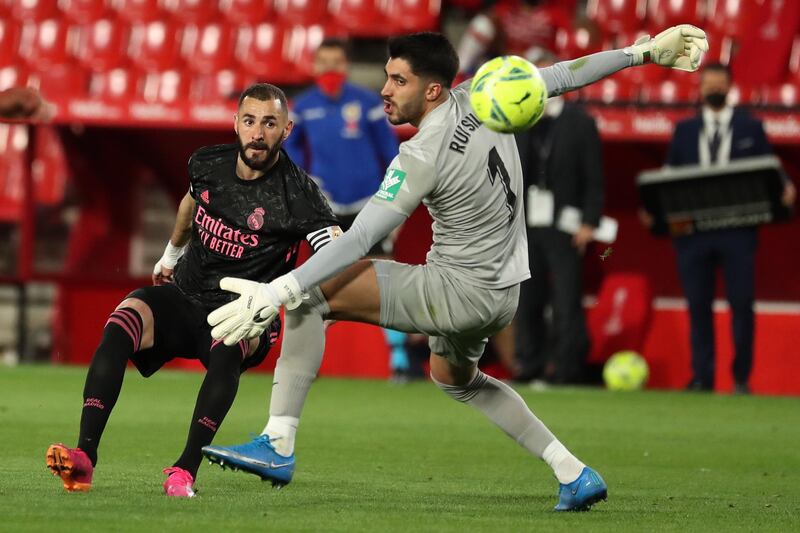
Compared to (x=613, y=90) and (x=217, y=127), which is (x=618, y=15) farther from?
(x=217, y=127)

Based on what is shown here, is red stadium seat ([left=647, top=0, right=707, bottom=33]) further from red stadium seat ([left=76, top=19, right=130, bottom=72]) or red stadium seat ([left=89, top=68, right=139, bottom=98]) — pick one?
red stadium seat ([left=76, top=19, right=130, bottom=72])

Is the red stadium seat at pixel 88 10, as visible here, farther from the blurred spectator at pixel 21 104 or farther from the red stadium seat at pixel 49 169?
the blurred spectator at pixel 21 104

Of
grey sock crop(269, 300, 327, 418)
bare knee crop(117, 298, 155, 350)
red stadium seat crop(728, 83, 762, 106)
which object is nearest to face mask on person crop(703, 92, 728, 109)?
red stadium seat crop(728, 83, 762, 106)

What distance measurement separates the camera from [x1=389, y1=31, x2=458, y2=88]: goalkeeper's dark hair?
5402 millimetres

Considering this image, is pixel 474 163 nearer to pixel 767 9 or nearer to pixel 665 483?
pixel 665 483

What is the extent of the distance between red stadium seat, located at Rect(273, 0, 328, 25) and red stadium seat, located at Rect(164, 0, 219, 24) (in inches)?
29.6

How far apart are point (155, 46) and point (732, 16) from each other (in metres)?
5.60

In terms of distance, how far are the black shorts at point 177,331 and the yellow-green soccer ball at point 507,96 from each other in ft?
4.04

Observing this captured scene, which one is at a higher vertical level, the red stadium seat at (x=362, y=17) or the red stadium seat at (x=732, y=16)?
the red stadium seat at (x=732, y=16)

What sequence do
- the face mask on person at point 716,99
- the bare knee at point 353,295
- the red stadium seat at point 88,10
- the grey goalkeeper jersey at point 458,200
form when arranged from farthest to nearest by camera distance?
Answer: the red stadium seat at point 88,10 < the face mask on person at point 716,99 < the bare knee at point 353,295 < the grey goalkeeper jersey at point 458,200

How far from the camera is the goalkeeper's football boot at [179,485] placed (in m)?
5.36

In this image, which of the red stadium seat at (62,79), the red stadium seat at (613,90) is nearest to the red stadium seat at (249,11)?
the red stadium seat at (62,79)

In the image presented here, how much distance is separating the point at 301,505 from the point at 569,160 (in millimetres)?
6443

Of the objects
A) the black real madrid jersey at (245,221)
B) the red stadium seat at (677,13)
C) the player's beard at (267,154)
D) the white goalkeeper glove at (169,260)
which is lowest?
the white goalkeeper glove at (169,260)
